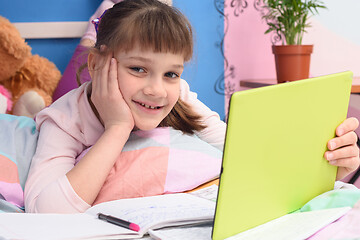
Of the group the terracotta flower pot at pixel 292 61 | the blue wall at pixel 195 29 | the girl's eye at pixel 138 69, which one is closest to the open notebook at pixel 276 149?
the girl's eye at pixel 138 69

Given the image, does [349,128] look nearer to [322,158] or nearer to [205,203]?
[322,158]

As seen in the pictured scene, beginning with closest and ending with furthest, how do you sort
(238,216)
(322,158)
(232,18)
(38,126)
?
(238,216)
(322,158)
(38,126)
(232,18)

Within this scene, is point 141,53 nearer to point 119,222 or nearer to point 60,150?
point 60,150

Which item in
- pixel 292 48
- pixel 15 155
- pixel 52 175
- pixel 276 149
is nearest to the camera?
pixel 276 149

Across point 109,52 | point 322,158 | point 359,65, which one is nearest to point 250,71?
point 359,65

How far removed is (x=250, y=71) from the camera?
6.96 ft

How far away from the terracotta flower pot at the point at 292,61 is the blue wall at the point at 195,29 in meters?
0.29

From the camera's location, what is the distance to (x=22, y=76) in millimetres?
1501

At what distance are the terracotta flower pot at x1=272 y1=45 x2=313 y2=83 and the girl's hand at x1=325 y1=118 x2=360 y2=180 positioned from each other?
44.7 inches

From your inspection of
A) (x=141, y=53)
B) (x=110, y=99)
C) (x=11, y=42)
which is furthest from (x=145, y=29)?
(x=11, y=42)

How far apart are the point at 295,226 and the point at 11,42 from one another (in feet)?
3.59

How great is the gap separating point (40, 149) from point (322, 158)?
55 centimetres

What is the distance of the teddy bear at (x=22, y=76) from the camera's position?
1358mm

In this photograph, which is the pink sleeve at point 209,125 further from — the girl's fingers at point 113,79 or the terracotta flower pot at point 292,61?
the terracotta flower pot at point 292,61
